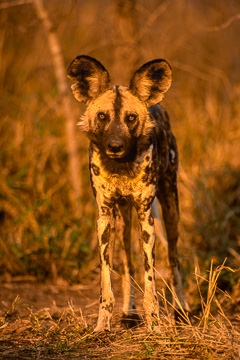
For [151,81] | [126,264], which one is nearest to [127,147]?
[151,81]

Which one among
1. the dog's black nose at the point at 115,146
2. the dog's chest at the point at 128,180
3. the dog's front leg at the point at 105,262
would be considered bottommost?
the dog's front leg at the point at 105,262

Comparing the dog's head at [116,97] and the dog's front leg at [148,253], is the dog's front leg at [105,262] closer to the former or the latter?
the dog's front leg at [148,253]

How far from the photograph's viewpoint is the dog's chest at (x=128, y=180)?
2820 mm

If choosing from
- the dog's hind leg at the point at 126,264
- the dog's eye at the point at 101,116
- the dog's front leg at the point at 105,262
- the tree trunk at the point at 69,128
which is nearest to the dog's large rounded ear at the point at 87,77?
the dog's eye at the point at 101,116

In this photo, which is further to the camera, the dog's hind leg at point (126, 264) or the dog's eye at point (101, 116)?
the dog's hind leg at point (126, 264)

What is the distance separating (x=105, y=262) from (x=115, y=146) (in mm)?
816

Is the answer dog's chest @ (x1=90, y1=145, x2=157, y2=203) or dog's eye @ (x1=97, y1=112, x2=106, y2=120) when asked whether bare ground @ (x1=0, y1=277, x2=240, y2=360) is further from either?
dog's eye @ (x1=97, y1=112, x2=106, y2=120)

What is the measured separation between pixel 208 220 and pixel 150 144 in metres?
2.09

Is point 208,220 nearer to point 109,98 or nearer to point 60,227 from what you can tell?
point 60,227

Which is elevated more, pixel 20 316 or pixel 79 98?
pixel 79 98

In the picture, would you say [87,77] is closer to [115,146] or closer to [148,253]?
[115,146]

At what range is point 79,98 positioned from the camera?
2881 millimetres

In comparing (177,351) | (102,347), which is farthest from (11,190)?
(177,351)

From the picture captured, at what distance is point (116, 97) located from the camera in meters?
2.75
